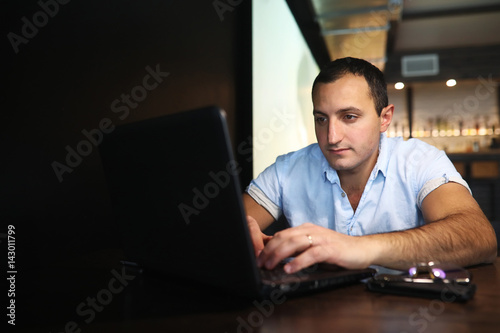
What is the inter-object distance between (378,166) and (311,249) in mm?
798

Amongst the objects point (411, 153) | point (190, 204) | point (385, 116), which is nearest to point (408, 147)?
point (411, 153)

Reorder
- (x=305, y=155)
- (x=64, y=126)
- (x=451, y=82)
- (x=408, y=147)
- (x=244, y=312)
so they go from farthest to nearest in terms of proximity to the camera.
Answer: (x=451, y=82) < (x=305, y=155) < (x=408, y=147) < (x=64, y=126) < (x=244, y=312)

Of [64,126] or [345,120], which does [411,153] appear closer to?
[345,120]


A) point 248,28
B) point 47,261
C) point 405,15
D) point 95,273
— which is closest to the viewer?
point 95,273

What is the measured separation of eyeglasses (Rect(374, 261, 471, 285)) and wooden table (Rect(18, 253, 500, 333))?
0.10 ft

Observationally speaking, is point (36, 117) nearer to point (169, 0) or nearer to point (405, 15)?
point (169, 0)

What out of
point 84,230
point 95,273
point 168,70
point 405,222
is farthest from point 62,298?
point 405,222

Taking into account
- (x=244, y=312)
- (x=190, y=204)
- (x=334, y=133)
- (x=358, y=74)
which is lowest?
(x=244, y=312)

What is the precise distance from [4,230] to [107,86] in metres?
0.48

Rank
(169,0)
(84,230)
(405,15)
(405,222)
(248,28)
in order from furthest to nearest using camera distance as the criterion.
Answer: (405,15) → (248,28) → (169,0) → (405,222) → (84,230)

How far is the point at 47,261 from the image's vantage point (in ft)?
3.26

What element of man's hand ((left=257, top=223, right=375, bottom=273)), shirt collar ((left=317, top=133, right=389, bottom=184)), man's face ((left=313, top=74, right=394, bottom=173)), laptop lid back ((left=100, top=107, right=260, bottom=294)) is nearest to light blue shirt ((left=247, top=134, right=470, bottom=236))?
shirt collar ((left=317, top=133, right=389, bottom=184))

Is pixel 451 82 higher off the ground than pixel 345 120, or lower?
higher

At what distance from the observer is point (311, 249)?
0.71 meters
